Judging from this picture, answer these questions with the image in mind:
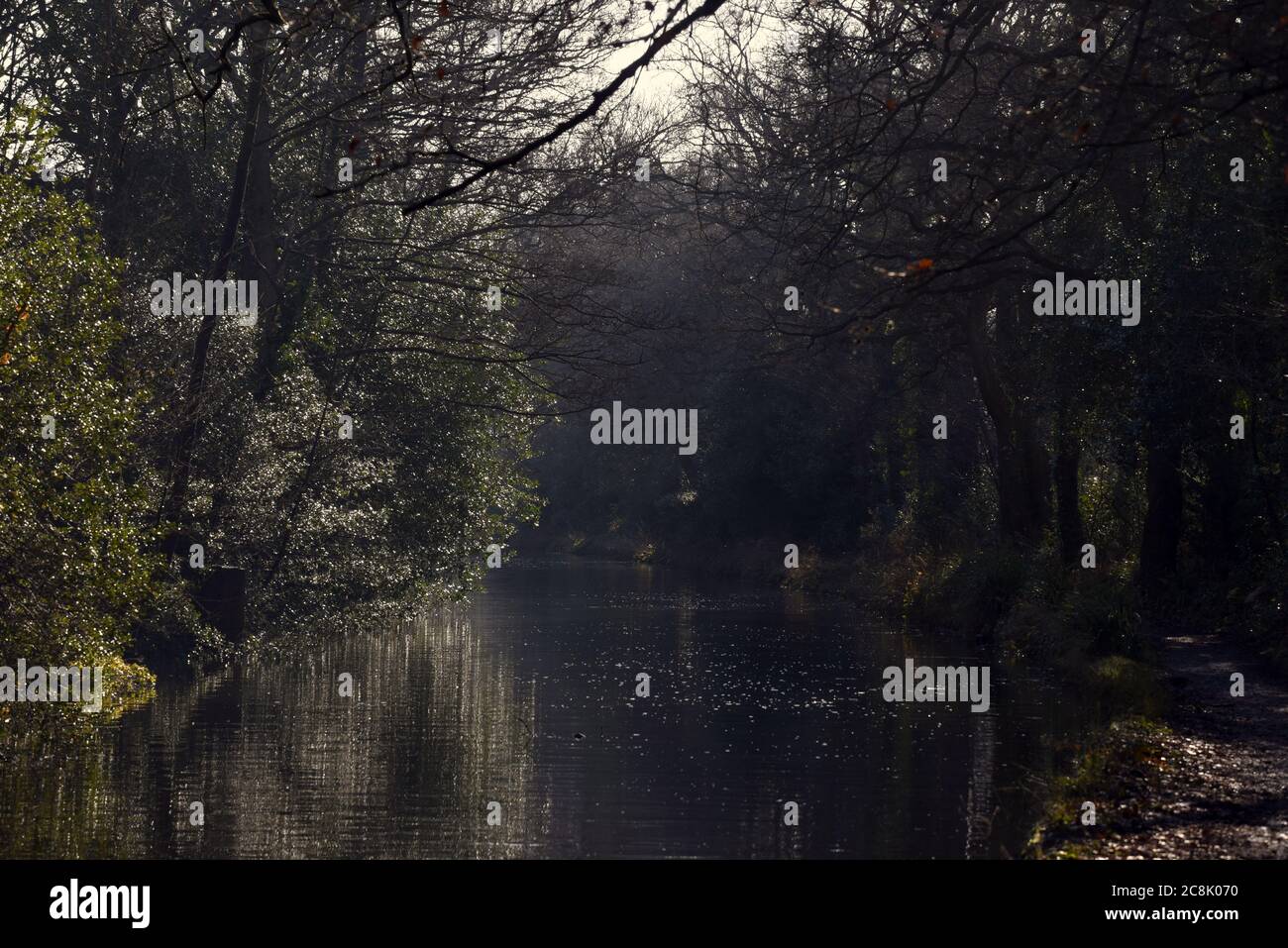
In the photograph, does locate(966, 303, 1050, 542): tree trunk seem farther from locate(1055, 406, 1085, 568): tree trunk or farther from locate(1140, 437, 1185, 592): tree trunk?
locate(1140, 437, 1185, 592): tree trunk

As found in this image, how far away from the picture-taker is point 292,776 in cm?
1439

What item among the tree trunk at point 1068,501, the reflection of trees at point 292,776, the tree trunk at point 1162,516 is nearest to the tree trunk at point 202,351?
the reflection of trees at point 292,776

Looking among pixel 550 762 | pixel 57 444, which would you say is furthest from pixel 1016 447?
pixel 57 444

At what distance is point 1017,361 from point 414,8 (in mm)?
12325

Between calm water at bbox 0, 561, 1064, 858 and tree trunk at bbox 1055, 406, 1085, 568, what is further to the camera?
tree trunk at bbox 1055, 406, 1085, 568

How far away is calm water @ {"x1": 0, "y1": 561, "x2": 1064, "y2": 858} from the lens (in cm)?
1178

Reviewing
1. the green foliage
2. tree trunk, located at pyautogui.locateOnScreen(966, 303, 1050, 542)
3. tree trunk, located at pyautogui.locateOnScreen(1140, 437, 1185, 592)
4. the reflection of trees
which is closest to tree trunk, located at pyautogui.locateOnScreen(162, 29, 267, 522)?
the reflection of trees

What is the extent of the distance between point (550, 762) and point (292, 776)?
8.19ft

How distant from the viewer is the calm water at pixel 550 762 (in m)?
11.8

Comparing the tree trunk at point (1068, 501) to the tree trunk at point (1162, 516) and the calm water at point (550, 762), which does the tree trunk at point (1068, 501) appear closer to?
the tree trunk at point (1162, 516)

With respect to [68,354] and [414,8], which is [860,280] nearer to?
[414,8]

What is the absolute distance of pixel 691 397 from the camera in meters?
58.2

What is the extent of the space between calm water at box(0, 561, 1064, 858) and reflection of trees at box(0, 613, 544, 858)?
40 millimetres
